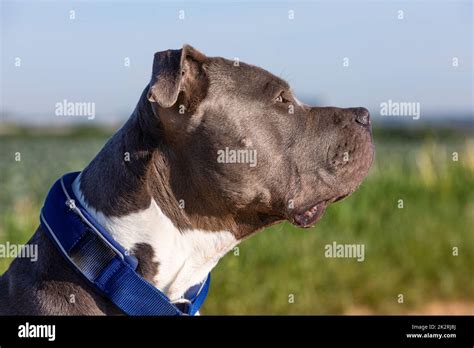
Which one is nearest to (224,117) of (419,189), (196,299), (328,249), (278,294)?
(196,299)

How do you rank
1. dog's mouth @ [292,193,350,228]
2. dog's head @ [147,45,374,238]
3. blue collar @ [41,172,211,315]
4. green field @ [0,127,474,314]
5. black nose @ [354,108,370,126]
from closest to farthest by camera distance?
blue collar @ [41,172,211,315] → dog's head @ [147,45,374,238] → dog's mouth @ [292,193,350,228] → black nose @ [354,108,370,126] → green field @ [0,127,474,314]

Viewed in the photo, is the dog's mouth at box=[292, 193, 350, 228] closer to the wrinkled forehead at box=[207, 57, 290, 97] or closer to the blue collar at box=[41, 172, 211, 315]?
the wrinkled forehead at box=[207, 57, 290, 97]

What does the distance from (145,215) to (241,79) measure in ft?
2.62

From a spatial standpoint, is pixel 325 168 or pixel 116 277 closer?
pixel 116 277

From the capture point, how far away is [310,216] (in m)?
3.66

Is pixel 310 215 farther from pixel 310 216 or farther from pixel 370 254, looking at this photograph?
pixel 370 254

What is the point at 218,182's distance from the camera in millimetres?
3465

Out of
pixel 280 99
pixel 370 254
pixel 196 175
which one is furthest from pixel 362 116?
pixel 370 254

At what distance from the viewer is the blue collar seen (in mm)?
3139

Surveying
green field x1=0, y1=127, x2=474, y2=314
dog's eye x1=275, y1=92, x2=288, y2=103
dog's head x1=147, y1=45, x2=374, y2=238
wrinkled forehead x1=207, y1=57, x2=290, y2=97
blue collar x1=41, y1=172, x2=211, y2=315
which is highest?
wrinkled forehead x1=207, y1=57, x2=290, y2=97

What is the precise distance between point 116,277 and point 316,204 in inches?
40.7

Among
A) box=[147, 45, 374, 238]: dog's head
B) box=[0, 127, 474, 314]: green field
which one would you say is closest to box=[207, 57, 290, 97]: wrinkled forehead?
box=[147, 45, 374, 238]: dog's head

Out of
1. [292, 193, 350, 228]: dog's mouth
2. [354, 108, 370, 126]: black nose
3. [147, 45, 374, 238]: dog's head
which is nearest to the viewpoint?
[147, 45, 374, 238]: dog's head
